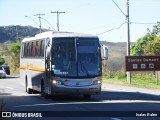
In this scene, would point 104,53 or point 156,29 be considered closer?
point 104,53

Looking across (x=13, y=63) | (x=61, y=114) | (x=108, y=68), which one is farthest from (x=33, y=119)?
(x=13, y=63)

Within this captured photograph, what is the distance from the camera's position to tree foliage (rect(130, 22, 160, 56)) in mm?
72562

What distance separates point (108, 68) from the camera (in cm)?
6347

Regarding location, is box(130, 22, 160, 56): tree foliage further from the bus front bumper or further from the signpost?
the bus front bumper

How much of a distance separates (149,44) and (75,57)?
4848cm

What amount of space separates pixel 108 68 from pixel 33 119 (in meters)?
46.3

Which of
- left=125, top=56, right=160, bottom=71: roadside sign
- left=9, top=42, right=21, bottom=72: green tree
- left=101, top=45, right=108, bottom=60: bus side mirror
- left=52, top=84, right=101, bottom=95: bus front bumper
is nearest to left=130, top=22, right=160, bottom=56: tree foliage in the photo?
left=9, top=42, right=21, bottom=72: green tree

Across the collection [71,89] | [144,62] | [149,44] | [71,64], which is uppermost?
[149,44]

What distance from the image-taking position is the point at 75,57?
1008 inches

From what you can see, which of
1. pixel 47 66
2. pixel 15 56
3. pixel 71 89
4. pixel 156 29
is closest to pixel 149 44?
pixel 156 29

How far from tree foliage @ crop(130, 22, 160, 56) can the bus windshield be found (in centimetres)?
4638

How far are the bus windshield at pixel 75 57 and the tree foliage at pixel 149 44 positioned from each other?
46378 millimetres

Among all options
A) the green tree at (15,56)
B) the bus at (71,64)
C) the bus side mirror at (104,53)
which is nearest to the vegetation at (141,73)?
the bus side mirror at (104,53)

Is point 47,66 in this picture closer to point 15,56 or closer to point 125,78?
point 125,78
